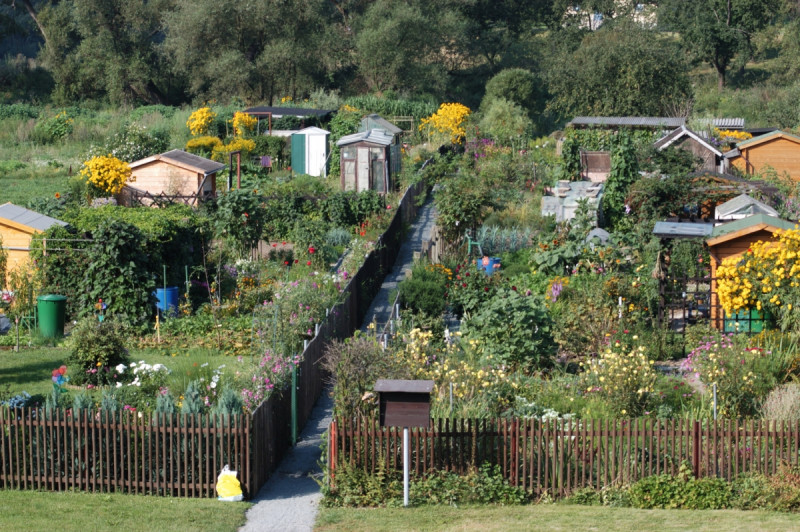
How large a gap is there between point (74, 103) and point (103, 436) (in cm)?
5793

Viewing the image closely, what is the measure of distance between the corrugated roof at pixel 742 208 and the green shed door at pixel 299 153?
758 inches

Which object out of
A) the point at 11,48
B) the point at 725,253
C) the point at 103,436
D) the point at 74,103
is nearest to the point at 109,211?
the point at 103,436

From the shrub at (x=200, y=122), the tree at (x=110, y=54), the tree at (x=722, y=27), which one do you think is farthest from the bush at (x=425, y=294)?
the tree at (x=722, y=27)

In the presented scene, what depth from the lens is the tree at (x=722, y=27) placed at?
233 ft

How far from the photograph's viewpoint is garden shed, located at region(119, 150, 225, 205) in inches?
1247

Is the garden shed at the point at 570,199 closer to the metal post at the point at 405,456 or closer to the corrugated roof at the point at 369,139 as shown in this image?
the corrugated roof at the point at 369,139

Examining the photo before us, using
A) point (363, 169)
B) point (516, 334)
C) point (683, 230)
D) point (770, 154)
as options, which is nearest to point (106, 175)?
point (363, 169)

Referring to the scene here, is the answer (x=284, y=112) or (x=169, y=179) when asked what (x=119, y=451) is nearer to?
(x=169, y=179)

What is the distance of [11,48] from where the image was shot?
253ft

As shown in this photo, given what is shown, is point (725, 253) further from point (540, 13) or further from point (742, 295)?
point (540, 13)

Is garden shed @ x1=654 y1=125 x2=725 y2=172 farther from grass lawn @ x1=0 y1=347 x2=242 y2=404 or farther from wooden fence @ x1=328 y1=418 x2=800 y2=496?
wooden fence @ x1=328 y1=418 x2=800 y2=496

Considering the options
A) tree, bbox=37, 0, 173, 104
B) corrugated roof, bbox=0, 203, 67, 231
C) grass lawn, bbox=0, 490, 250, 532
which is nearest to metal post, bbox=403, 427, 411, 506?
grass lawn, bbox=0, 490, 250, 532

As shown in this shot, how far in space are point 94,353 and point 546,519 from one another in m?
8.44

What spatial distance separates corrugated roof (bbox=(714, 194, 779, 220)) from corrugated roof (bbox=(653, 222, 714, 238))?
5.33 meters
